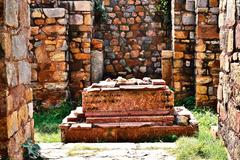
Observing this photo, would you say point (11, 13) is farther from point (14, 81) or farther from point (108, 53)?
point (108, 53)

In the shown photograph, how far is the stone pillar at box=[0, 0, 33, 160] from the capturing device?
3.64 m

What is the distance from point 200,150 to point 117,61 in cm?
573

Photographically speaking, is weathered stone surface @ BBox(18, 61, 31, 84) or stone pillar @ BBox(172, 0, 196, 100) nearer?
weathered stone surface @ BBox(18, 61, 31, 84)

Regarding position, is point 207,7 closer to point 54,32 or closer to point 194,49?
point 194,49

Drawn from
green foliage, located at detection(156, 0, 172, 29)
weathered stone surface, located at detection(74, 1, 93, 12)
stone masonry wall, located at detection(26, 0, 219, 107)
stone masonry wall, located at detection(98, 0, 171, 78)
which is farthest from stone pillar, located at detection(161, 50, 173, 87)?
weathered stone surface, located at detection(74, 1, 93, 12)

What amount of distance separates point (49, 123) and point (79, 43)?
2.16 metres

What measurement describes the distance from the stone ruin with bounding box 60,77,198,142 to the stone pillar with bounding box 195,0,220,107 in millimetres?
2476

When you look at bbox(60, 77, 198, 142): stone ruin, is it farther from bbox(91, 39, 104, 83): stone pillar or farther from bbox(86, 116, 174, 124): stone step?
bbox(91, 39, 104, 83): stone pillar

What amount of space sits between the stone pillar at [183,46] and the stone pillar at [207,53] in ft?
1.16

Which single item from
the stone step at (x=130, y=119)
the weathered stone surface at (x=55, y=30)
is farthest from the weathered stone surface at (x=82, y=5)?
the stone step at (x=130, y=119)

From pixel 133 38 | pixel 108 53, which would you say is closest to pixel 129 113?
pixel 108 53

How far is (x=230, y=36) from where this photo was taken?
4.17 meters

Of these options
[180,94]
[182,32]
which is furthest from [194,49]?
[180,94]

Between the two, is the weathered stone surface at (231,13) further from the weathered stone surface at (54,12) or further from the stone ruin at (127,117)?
the weathered stone surface at (54,12)
